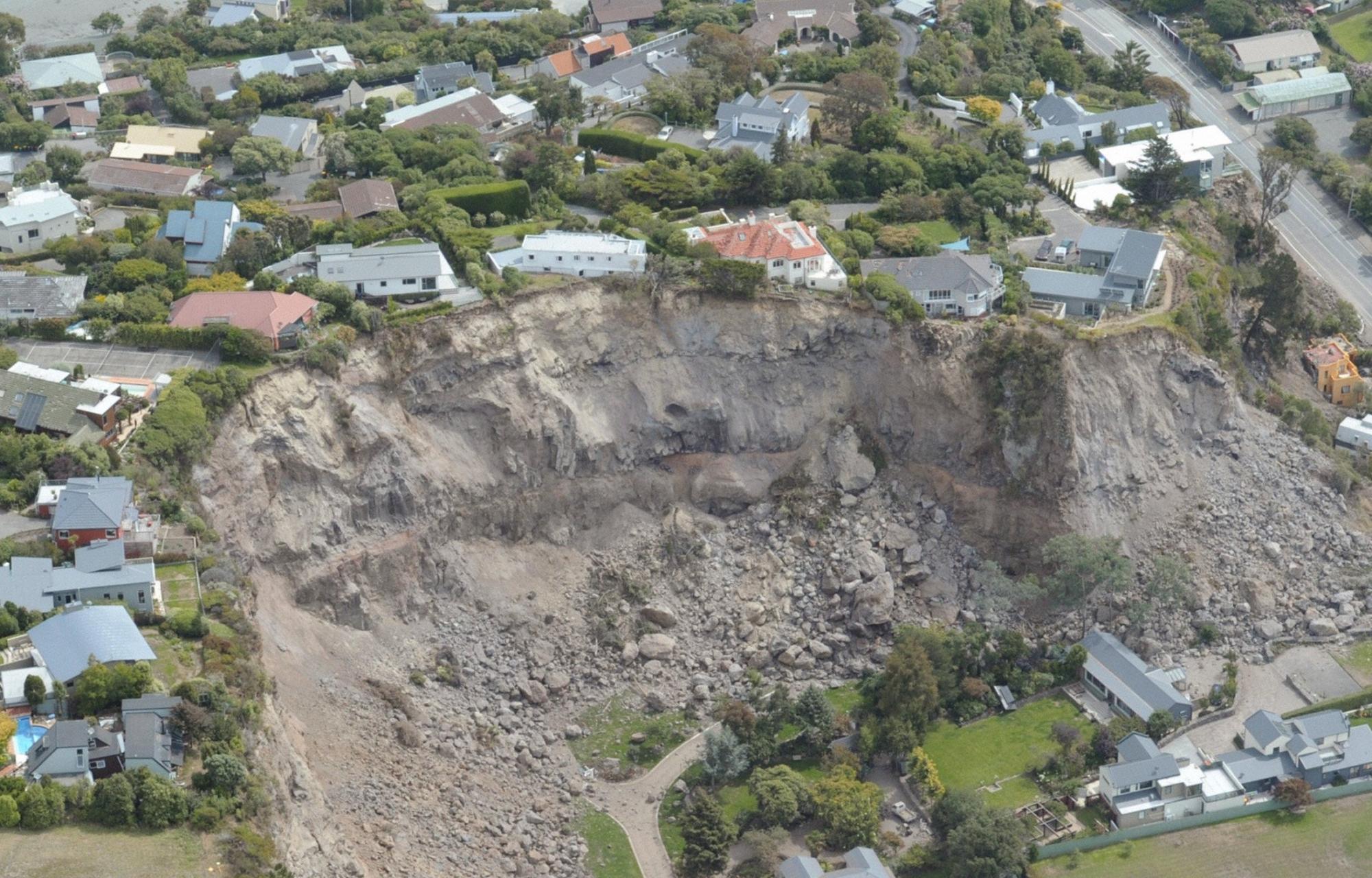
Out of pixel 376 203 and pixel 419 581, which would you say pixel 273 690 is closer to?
pixel 419 581

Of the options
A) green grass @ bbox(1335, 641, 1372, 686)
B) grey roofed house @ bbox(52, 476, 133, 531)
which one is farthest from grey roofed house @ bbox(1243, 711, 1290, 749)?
grey roofed house @ bbox(52, 476, 133, 531)

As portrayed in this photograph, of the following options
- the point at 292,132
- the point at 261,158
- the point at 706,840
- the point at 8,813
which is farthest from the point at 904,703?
the point at 292,132

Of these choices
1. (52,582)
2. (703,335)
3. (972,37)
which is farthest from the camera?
(972,37)

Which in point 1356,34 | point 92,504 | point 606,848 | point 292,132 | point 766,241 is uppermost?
point 766,241

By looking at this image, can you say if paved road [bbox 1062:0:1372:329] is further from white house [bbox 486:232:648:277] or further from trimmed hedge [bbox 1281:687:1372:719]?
white house [bbox 486:232:648:277]

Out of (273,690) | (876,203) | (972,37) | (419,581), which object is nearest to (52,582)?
(273,690)

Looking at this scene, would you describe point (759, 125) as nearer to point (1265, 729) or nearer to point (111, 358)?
point (111, 358)
